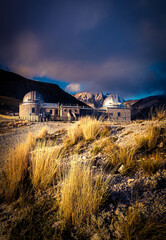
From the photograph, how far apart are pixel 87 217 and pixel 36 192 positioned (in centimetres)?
108

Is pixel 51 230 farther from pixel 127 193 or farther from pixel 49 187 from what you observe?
pixel 127 193

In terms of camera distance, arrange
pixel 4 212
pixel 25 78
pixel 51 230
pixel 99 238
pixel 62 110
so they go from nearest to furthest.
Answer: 1. pixel 99 238
2. pixel 51 230
3. pixel 4 212
4. pixel 62 110
5. pixel 25 78

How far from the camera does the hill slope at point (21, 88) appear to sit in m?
62.7

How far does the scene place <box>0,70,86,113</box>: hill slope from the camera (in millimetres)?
62731

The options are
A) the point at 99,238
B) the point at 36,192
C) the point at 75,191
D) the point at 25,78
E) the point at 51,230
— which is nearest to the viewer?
the point at 99,238

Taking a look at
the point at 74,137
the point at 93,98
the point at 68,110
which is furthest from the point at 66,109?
the point at 93,98

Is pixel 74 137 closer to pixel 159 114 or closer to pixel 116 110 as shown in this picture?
pixel 159 114

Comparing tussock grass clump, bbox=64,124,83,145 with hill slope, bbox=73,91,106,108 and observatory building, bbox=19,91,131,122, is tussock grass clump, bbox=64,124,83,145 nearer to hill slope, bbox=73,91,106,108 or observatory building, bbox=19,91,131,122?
observatory building, bbox=19,91,131,122

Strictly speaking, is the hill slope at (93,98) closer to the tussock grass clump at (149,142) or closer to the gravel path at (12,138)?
the gravel path at (12,138)

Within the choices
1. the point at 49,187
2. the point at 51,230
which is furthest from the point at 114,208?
the point at 49,187

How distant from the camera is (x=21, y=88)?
6862cm

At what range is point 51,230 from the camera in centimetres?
119

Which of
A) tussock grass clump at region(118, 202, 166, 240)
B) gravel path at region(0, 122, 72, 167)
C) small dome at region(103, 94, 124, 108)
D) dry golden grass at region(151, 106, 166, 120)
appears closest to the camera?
tussock grass clump at region(118, 202, 166, 240)

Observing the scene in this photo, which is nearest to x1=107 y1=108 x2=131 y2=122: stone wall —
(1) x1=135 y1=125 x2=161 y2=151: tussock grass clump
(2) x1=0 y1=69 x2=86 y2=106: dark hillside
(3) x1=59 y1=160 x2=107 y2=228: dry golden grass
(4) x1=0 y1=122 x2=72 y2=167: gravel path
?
(4) x1=0 y1=122 x2=72 y2=167: gravel path
